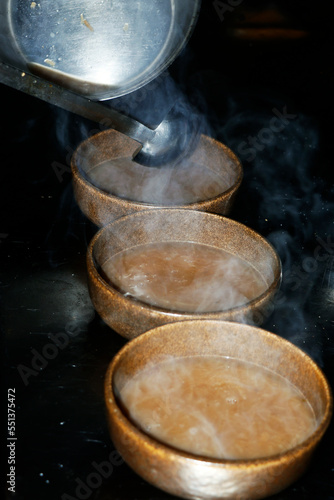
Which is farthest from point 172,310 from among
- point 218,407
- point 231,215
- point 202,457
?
point 231,215

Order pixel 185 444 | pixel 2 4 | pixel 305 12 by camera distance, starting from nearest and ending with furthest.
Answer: pixel 185 444
pixel 2 4
pixel 305 12

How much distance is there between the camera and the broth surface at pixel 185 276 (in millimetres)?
1562

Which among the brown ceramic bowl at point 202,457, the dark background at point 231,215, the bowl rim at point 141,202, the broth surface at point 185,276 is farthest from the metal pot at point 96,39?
the brown ceramic bowl at point 202,457

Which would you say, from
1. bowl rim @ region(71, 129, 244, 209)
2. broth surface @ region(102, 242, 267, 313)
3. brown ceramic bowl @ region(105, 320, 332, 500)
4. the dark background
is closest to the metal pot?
bowl rim @ region(71, 129, 244, 209)

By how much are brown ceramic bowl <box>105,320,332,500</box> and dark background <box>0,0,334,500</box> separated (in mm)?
148

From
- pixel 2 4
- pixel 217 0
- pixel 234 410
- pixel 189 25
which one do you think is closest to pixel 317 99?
pixel 217 0

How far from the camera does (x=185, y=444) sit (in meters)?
1.15

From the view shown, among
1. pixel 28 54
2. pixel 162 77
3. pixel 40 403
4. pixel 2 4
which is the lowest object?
pixel 40 403

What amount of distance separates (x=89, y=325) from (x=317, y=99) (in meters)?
1.49

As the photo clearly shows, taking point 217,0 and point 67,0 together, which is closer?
point 67,0

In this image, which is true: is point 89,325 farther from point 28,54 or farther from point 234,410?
point 28,54

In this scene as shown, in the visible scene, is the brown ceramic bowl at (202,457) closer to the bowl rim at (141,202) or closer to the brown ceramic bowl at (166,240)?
the brown ceramic bowl at (166,240)

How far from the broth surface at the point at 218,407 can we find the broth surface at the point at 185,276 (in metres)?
0.23

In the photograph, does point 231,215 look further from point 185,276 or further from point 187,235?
point 185,276
